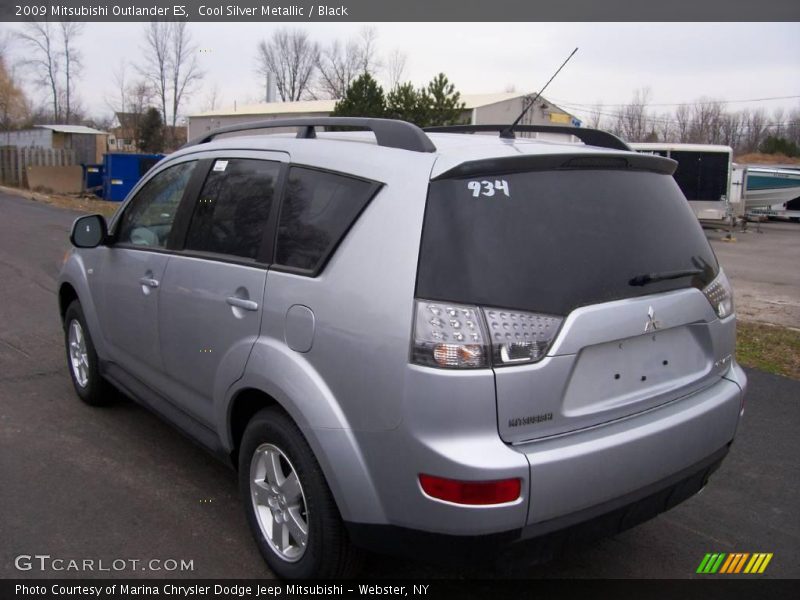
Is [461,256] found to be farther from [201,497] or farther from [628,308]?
[201,497]

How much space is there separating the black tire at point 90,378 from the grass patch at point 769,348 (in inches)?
213

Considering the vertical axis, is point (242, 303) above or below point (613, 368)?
above

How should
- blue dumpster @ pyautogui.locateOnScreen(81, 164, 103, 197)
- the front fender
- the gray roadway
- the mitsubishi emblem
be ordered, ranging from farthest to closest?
blue dumpster @ pyautogui.locateOnScreen(81, 164, 103, 197)
the front fender
the gray roadway
the mitsubishi emblem

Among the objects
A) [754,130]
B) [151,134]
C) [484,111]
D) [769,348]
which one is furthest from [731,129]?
[769,348]

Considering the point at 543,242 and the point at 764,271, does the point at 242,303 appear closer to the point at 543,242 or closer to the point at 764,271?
the point at 543,242

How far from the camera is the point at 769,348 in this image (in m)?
7.08

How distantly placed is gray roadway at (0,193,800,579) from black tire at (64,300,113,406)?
10cm

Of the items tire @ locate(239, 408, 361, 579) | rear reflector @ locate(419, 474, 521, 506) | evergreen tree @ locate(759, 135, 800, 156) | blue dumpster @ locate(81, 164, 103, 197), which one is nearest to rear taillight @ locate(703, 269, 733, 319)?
rear reflector @ locate(419, 474, 521, 506)

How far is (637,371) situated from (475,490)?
2.69ft

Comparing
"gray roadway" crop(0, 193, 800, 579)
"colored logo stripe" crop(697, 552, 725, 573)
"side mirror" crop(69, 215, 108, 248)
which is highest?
"side mirror" crop(69, 215, 108, 248)

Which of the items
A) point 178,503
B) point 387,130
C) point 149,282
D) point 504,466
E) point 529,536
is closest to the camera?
point 504,466

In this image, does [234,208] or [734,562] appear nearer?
[734,562]

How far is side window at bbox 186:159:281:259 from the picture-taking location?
10.4 ft

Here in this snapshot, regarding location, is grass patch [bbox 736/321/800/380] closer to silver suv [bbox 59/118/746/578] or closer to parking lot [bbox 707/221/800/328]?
parking lot [bbox 707/221/800/328]
